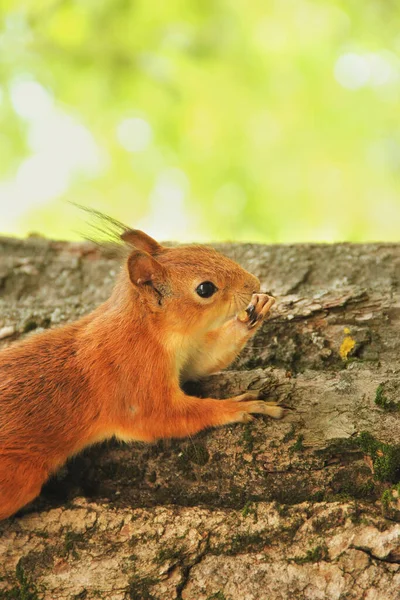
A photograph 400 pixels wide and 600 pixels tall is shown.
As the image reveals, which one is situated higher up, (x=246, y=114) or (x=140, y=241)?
(x=246, y=114)

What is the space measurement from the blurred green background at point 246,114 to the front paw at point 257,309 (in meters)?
4.52

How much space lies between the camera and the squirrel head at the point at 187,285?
2955mm

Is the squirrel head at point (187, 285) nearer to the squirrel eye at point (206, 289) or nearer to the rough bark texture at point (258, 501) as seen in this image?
the squirrel eye at point (206, 289)

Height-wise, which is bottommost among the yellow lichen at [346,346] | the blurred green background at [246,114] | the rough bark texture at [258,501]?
Answer: the rough bark texture at [258,501]

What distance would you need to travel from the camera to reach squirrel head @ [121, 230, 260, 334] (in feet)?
9.70

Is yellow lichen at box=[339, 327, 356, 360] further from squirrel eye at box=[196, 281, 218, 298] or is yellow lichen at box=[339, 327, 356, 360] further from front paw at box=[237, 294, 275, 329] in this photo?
squirrel eye at box=[196, 281, 218, 298]

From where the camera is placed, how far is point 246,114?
790 centimetres

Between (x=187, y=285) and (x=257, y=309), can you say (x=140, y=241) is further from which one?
(x=257, y=309)

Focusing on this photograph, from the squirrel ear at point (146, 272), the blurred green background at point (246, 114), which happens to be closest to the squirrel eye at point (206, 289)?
the squirrel ear at point (146, 272)

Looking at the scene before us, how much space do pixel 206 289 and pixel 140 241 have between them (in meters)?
0.44

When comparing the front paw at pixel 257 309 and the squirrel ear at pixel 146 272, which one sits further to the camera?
Answer: the front paw at pixel 257 309

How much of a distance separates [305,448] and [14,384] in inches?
53.0

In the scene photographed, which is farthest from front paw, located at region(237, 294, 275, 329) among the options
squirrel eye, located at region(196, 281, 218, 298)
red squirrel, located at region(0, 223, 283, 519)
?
squirrel eye, located at region(196, 281, 218, 298)

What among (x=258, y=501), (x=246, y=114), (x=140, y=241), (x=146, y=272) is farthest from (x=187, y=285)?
(x=246, y=114)
